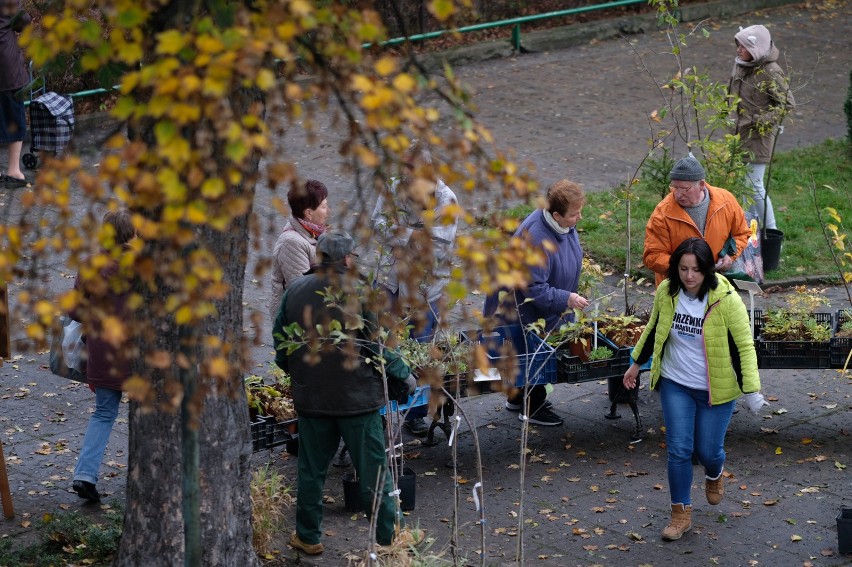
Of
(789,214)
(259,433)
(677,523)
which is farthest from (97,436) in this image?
(789,214)

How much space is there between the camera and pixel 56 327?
12.8ft

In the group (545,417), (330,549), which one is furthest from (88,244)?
(545,417)

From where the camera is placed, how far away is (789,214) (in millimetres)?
12703

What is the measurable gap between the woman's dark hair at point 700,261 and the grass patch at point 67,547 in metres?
3.45

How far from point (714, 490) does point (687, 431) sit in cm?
46

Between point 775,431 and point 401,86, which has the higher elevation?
point 401,86

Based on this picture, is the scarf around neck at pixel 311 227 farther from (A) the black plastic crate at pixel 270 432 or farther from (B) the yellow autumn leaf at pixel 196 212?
(B) the yellow autumn leaf at pixel 196 212

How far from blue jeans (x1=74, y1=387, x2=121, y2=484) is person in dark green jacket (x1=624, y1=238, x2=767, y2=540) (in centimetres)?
325

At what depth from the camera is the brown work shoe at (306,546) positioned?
666cm

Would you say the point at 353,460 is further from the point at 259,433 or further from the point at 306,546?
the point at 259,433

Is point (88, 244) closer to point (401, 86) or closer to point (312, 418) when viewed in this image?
point (401, 86)

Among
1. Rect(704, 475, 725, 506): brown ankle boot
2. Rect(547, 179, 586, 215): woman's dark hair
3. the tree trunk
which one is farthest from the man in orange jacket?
the tree trunk

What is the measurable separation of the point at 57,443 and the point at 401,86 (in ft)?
18.0

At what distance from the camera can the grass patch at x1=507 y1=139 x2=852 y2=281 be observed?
11594 millimetres
